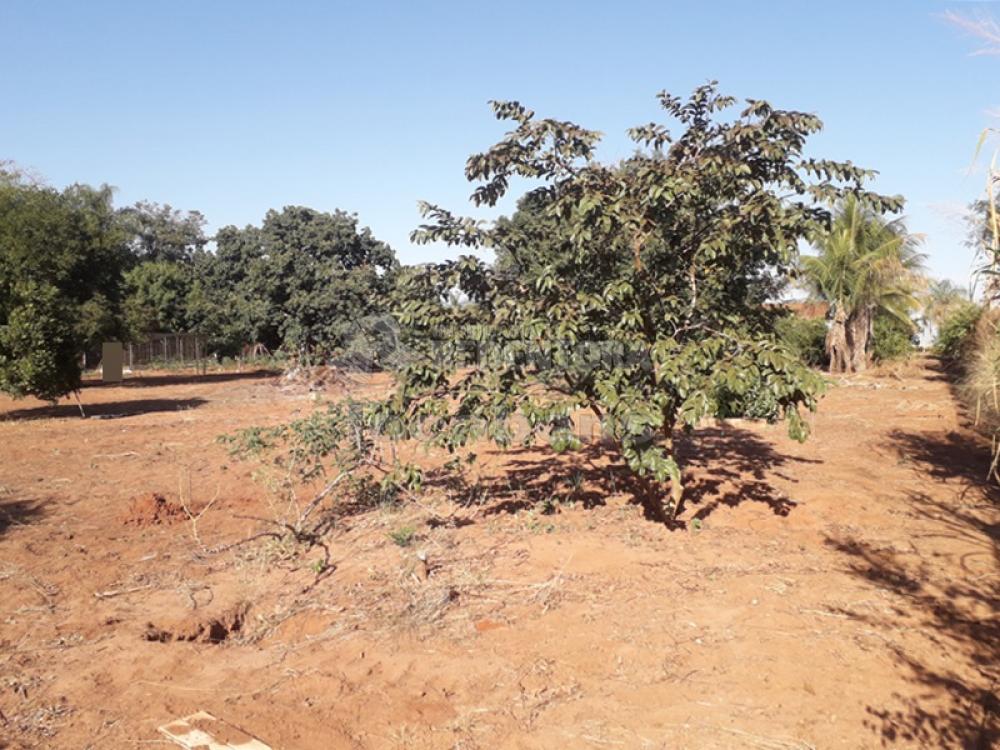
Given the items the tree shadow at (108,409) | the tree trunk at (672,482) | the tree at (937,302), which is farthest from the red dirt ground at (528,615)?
the tree at (937,302)

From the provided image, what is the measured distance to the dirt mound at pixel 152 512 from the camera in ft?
25.1

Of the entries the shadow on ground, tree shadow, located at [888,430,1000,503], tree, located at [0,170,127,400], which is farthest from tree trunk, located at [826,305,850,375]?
tree, located at [0,170,127,400]

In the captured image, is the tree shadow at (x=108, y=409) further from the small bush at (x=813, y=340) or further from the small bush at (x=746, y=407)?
the small bush at (x=813, y=340)

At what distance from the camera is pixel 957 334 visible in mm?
20141

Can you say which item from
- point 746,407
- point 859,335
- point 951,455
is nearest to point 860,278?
point 859,335

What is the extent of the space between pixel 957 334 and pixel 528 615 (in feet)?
65.6

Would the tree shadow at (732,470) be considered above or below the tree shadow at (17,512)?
above

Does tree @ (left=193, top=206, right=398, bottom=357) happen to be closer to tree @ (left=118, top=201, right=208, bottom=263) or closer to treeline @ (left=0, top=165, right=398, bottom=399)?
treeline @ (left=0, top=165, right=398, bottom=399)

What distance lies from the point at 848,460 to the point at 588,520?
472cm

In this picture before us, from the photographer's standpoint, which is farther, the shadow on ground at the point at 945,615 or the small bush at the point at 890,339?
the small bush at the point at 890,339

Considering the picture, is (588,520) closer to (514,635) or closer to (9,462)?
(514,635)

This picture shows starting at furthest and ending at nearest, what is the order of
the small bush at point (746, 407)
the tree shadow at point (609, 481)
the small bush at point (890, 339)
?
the small bush at point (890, 339) < the small bush at point (746, 407) < the tree shadow at point (609, 481)

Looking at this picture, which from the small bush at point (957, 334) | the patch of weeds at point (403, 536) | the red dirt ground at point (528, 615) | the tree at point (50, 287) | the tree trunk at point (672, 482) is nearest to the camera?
the red dirt ground at point (528, 615)

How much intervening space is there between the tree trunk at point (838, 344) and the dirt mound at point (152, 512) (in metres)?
20.7
